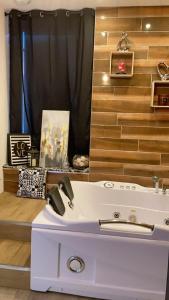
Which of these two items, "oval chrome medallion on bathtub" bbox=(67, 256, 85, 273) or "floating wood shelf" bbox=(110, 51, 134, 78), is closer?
"oval chrome medallion on bathtub" bbox=(67, 256, 85, 273)

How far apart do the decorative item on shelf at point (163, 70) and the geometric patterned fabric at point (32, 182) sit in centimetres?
183

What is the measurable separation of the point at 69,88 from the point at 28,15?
106 cm

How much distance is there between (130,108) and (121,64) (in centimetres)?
53

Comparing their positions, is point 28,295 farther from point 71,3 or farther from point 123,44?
point 71,3

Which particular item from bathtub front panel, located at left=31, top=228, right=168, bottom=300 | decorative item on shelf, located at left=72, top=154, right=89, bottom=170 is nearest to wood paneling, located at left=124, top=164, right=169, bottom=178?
decorative item on shelf, located at left=72, top=154, right=89, bottom=170

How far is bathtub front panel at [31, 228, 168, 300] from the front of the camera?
2.10 m

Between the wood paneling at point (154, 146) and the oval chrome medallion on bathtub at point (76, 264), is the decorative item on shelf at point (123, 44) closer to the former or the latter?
the wood paneling at point (154, 146)

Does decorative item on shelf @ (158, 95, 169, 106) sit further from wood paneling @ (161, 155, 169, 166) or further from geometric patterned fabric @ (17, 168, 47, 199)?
geometric patterned fabric @ (17, 168, 47, 199)

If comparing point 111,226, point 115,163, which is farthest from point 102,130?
point 111,226

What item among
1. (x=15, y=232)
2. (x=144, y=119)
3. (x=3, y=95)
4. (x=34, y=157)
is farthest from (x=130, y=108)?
(x=15, y=232)

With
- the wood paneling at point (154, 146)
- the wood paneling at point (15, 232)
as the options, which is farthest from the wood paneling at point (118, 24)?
the wood paneling at point (15, 232)

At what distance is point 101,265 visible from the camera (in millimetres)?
2152

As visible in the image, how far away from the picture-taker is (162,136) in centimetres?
349

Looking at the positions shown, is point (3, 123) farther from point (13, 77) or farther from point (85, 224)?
point (85, 224)
